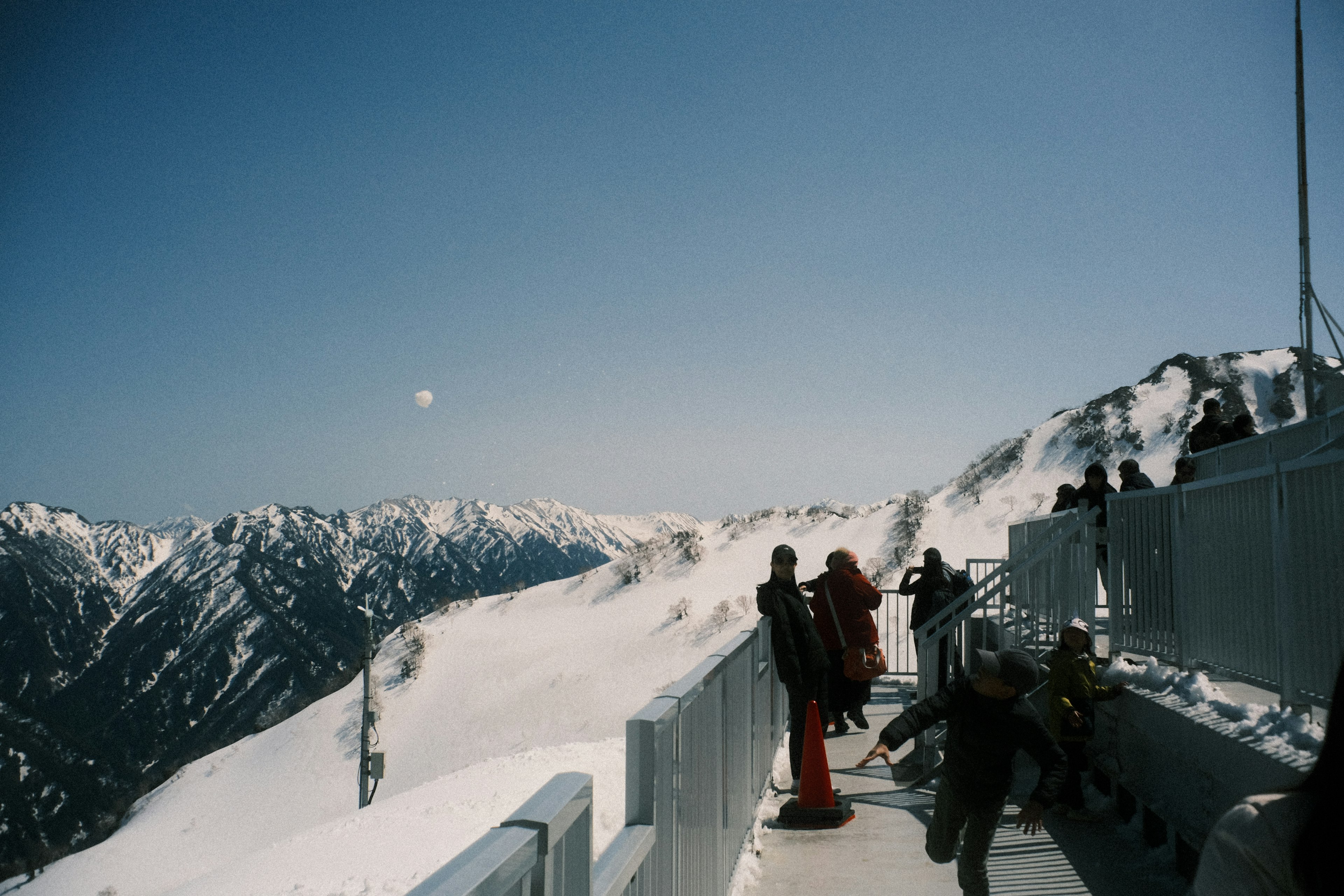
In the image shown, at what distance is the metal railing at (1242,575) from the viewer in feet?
14.5

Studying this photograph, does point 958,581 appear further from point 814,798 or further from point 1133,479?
point 814,798

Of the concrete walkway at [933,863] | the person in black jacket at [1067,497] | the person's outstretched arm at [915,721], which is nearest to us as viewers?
the person's outstretched arm at [915,721]

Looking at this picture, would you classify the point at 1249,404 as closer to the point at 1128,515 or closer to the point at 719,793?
the point at 1128,515

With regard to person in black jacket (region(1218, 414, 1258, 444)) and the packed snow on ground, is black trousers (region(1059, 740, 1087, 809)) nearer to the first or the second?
the packed snow on ground

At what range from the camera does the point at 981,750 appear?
4574mm

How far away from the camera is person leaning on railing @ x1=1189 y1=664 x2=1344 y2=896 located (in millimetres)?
1340

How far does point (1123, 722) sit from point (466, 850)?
21.4 feet

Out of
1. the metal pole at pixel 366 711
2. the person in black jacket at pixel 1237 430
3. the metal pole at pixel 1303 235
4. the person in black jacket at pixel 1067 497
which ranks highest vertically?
the metal pole at pixel 1303 235

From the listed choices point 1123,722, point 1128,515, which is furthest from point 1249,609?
point 1128,515

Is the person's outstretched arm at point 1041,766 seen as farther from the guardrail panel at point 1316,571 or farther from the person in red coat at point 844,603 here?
the person in red coat at point 844,603

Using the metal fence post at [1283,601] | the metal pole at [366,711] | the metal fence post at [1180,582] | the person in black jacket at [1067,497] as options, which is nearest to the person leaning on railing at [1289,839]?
the metal fence post at [1283,601]

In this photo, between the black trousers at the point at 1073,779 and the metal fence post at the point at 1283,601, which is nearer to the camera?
the metal fence post at the point at 1283,601

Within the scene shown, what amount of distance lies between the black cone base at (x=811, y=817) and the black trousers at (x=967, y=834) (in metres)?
2.36

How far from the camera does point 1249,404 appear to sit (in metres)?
46.1
